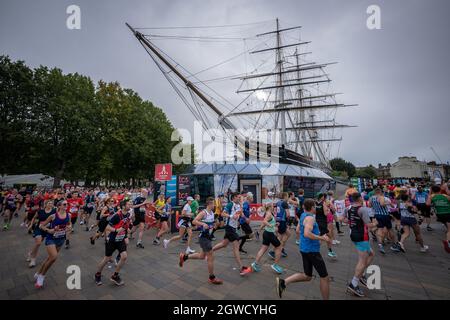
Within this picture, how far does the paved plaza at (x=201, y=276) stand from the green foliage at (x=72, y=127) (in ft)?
65.8

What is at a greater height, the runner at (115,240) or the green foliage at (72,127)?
the green foliage at (72,127)

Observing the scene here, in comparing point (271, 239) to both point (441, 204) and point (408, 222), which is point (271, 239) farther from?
point (441, 204)

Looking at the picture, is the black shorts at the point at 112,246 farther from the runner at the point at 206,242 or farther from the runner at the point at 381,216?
the runner at the point at 381,216

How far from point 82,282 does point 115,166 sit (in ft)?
84.9

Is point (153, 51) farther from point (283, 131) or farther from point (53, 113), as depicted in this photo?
point (283, 131)

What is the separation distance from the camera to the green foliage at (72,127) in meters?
20.4

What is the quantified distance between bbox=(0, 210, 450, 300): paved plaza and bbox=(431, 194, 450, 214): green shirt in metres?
1.37

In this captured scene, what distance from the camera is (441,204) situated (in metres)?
6.18

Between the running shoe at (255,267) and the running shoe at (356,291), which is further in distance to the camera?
the running shoe at (255,267)

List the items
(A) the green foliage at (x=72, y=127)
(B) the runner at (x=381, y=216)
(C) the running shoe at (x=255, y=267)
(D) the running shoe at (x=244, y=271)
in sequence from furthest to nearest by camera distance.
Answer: (A) the green foliage at (x=72, y=127) < (B) the runner at (x=381, y=216) < (C) the running shoe at (x=255, y=267) < (D) the running shoe at (x=244, y=271)

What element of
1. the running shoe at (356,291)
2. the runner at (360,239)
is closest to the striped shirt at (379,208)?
the runner at (360,239)

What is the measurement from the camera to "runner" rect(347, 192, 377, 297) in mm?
3864

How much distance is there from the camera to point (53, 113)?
855 inches
